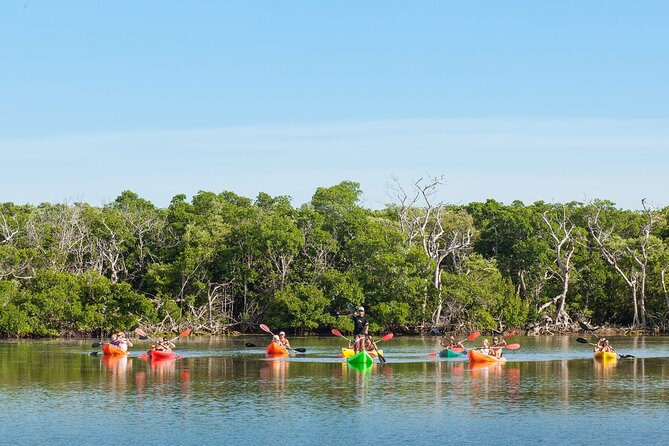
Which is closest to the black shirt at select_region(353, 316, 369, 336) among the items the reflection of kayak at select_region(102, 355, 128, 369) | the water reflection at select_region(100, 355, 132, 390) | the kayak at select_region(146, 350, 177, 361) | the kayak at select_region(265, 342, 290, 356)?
the kayak at select_region(265, 342, 290, 356)

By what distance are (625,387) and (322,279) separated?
35121mm

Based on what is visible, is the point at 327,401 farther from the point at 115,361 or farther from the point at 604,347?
the point at 604,347

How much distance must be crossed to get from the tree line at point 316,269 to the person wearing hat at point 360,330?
23.2 m

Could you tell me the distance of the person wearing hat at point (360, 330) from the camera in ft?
124

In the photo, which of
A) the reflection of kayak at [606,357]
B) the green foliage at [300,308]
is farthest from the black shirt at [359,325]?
the green foliage at [300,308]

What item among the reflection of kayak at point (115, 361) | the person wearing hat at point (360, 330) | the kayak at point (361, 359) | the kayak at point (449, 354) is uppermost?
the person wearing hat at point (360, 330)

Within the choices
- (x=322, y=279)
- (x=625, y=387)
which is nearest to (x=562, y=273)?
(x=322, y=279)

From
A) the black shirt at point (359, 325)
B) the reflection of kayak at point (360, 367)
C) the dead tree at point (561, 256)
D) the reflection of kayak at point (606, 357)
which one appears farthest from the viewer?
the dead tree at point (561, 256)

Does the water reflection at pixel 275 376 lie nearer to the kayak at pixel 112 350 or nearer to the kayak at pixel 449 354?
the kayak at pixel 112 350

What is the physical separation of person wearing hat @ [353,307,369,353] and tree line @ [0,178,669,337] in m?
23.2

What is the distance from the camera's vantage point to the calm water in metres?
21.7

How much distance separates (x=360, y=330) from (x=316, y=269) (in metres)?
28.0

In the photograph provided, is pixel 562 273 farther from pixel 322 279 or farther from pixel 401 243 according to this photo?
pixel 322 279

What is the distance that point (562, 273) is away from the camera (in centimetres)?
6944
